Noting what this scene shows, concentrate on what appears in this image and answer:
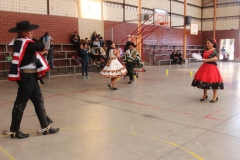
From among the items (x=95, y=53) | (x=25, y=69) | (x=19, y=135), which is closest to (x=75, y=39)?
(x=95, y=53)

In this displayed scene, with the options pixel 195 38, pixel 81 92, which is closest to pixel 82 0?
pixel 81 92

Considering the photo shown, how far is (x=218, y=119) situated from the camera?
15.0 feet

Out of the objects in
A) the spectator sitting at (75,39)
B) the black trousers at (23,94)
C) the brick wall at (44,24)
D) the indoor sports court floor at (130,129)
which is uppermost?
the brick wall at (44,24)

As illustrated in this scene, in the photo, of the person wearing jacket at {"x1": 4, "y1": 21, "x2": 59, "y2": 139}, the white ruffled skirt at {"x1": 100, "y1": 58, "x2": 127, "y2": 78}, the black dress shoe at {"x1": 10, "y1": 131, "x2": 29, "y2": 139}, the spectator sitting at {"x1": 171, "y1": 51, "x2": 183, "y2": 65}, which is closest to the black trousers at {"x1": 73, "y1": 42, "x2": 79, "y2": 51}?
the white ruffled skirt at {"x1": 100, "y1": 58, "x2": 127, "y2": 78}

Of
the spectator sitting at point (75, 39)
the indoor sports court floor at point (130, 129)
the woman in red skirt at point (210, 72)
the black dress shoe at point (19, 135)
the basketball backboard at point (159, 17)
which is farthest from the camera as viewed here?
the basketball backboard at point (159, 17)

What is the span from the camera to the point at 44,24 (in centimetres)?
1195

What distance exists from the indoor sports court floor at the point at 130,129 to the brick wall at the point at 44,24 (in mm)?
5105

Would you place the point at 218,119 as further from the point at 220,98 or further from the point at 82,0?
the point at 82,0

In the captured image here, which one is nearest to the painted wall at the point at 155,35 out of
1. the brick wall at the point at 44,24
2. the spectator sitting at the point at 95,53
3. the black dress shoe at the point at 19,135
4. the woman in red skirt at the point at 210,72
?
the spectator sitting at the point at 95,53

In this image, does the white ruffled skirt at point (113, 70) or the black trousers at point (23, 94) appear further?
the white ruffled skirt at point (113, 70)

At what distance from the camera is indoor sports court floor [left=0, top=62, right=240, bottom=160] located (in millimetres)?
3096

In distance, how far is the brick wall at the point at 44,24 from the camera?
10617mm

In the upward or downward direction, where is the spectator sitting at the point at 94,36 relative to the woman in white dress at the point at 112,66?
upward

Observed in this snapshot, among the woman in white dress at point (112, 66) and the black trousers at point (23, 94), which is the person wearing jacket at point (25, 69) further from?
the woman in white dress at point (112, 66)
